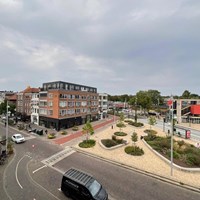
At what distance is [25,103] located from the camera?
54312 millimetres

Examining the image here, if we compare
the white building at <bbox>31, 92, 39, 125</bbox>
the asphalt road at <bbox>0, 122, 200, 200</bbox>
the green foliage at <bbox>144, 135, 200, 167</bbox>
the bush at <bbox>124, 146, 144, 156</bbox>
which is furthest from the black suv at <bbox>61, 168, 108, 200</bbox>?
the white building at <bbox>31, 92, 39, 125</bbox>

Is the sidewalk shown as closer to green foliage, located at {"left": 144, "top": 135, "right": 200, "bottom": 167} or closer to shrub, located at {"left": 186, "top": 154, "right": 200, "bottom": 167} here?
green foliage, located at {"left": 144, "top": 135, "right": 200, "bottom": 167}

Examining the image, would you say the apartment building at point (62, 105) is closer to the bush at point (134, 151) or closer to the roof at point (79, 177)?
the bush at point (134, 151)

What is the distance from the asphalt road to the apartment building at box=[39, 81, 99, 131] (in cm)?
1914

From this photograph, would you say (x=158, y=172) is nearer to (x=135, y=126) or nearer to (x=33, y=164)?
(x=33, y=164)

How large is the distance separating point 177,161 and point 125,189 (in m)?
10.2

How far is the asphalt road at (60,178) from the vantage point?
43.3 ft

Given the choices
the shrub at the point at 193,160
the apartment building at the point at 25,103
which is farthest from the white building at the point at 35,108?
the shrub at the point at 193,160

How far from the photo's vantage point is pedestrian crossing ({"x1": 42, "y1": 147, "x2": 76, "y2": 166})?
2047 centimetres

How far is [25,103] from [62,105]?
21.5 m

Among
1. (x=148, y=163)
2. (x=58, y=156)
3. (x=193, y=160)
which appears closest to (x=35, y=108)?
(x=58, y=156)

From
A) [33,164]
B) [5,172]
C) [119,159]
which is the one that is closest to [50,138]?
[33,164]

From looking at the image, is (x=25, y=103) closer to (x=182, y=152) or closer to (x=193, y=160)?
(x=182, y=152)

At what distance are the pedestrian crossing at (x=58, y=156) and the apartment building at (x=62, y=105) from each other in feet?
52.5
